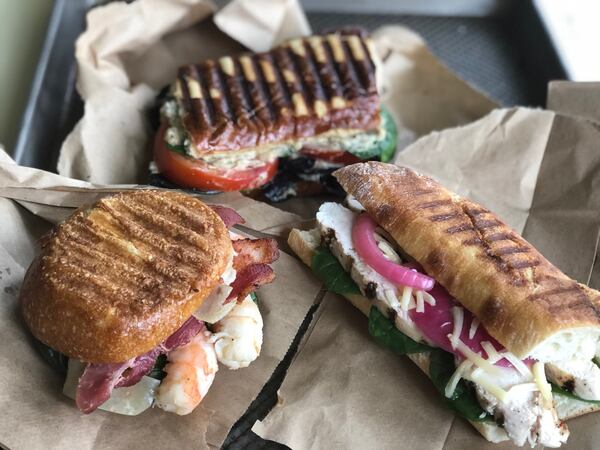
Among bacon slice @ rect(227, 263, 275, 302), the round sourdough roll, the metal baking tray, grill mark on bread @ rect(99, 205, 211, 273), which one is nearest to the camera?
the round sourdough roll

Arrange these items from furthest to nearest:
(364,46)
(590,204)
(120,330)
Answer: (364,46) < (590,204) < (120,330)

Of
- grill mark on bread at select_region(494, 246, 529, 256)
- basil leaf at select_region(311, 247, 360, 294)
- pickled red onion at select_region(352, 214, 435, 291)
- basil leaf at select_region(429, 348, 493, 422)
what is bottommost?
basil leaf at select_region(429, 348, 493, 422)

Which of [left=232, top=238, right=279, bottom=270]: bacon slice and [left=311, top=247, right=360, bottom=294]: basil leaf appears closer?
[left=232, top=238, right=279, bottom=270]: bacon slice

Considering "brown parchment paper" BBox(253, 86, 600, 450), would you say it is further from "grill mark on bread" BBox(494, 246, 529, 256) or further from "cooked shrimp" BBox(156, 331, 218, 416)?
"grill mark on bread" BBox(494, 246, 529, 256)

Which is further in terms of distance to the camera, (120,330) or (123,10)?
(123,10)

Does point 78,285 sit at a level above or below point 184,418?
above

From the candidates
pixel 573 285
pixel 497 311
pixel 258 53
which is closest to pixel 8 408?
pixel 497 311

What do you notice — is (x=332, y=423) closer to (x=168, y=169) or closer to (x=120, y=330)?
(x=120, y=330)

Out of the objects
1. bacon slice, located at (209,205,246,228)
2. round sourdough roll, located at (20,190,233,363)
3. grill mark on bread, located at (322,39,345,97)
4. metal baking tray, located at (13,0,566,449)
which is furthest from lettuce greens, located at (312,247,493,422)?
metal baking tray, located at (13,0,566,449)
